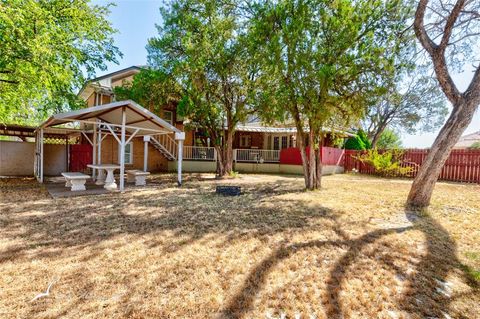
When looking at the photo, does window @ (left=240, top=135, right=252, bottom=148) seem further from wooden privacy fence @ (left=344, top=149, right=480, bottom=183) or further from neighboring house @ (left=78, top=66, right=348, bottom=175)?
wooden privacy fence @ (left=344, top=149, right=480, bottom=183)

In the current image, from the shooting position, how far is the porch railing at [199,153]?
17.3 metres

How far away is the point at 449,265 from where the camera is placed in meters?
3.36

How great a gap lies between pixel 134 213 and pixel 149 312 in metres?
3.81

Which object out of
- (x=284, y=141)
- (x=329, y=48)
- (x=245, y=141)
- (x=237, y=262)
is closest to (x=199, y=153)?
(x=245, y=141)

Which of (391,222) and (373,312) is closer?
(373,312)

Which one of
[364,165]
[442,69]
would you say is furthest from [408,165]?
[442,69]

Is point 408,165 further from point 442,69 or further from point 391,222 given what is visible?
point 391,222

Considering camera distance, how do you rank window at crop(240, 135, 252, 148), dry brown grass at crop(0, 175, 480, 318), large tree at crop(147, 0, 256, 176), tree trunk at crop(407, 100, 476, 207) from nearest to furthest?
1. dry brown grass at crop(0, 175, 480, 318)
2. tree trunk at crop(407, 100, 476, 207)
3. large tree at crop(147, 0, 256, 176)
4. window at crop(240, 135, 252, 148)

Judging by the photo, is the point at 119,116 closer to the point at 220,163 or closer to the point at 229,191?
the point at 229,191

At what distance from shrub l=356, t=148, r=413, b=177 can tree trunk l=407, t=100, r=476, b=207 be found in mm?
8852

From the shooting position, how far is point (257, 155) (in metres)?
18.6

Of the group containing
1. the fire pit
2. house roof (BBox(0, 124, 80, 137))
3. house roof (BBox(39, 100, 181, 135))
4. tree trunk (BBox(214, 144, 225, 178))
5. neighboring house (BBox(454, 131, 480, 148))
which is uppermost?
neighboring house (BBox(454, 131, 480, 148))

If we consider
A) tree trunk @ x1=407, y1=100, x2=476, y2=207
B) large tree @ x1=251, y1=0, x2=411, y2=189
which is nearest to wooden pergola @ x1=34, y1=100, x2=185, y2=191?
large tree @ x1=251, y1=0, x2=411, y2=189

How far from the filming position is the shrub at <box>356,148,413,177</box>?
1434 centimetres
